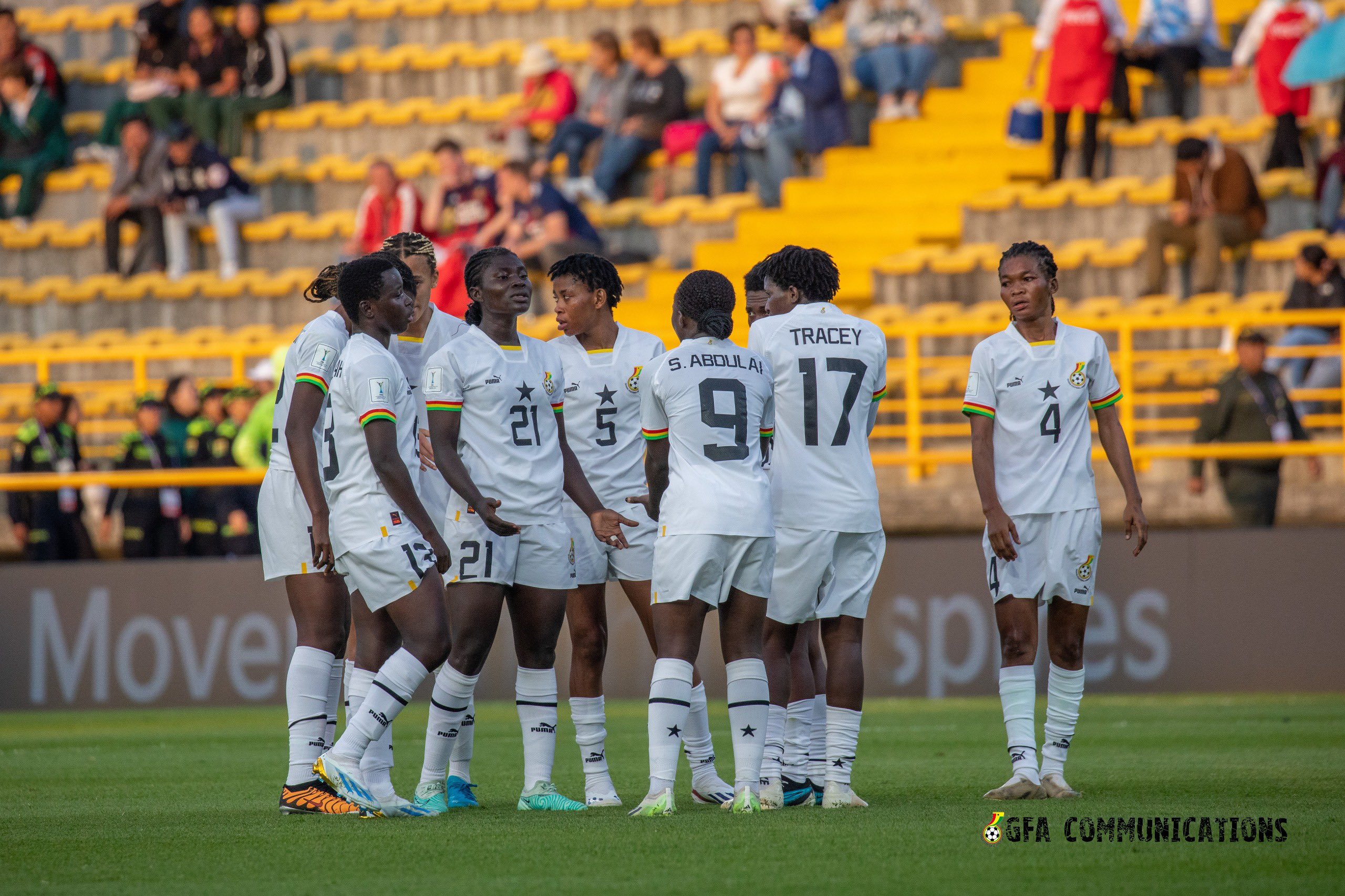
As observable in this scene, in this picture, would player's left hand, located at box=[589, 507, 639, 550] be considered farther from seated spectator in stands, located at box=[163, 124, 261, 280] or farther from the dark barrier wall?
seated spectator in stands, located at box=[163, 124, 261, 280]

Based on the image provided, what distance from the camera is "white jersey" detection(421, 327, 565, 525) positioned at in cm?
740

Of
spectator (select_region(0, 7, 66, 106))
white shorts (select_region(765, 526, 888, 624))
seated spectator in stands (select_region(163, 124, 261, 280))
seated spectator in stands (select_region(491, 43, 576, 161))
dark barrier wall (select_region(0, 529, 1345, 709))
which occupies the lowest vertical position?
dark barrier wall (select_region(0, 529, 1345, 709))

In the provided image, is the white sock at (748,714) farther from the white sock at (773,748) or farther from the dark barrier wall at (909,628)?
the dark barrier wall at (909,628)

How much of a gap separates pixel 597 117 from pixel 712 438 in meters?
13.3

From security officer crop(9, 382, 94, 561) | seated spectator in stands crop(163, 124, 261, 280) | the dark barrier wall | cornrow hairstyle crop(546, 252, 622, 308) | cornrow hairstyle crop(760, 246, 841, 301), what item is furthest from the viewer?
seated spectator in stands crop(163, 124, 261, 280)

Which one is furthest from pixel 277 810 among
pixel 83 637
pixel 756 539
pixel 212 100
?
pixel 212 100

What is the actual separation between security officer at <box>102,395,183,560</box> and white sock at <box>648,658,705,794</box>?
940 centimetres

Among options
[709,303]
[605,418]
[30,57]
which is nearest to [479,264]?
[605,418]

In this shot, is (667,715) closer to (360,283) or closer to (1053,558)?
(1053,558)

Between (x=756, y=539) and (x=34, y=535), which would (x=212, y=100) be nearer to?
(x=34, y=535)

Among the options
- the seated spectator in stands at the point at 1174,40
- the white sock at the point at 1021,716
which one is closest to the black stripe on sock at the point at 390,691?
the white sock at the point at 1021,716

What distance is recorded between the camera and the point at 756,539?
7047mm

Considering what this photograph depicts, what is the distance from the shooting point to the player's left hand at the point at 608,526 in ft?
23.7

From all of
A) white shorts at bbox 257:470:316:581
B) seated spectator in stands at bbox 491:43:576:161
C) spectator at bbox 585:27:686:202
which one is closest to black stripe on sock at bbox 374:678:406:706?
white shorts at bbox 257:470:316:581
